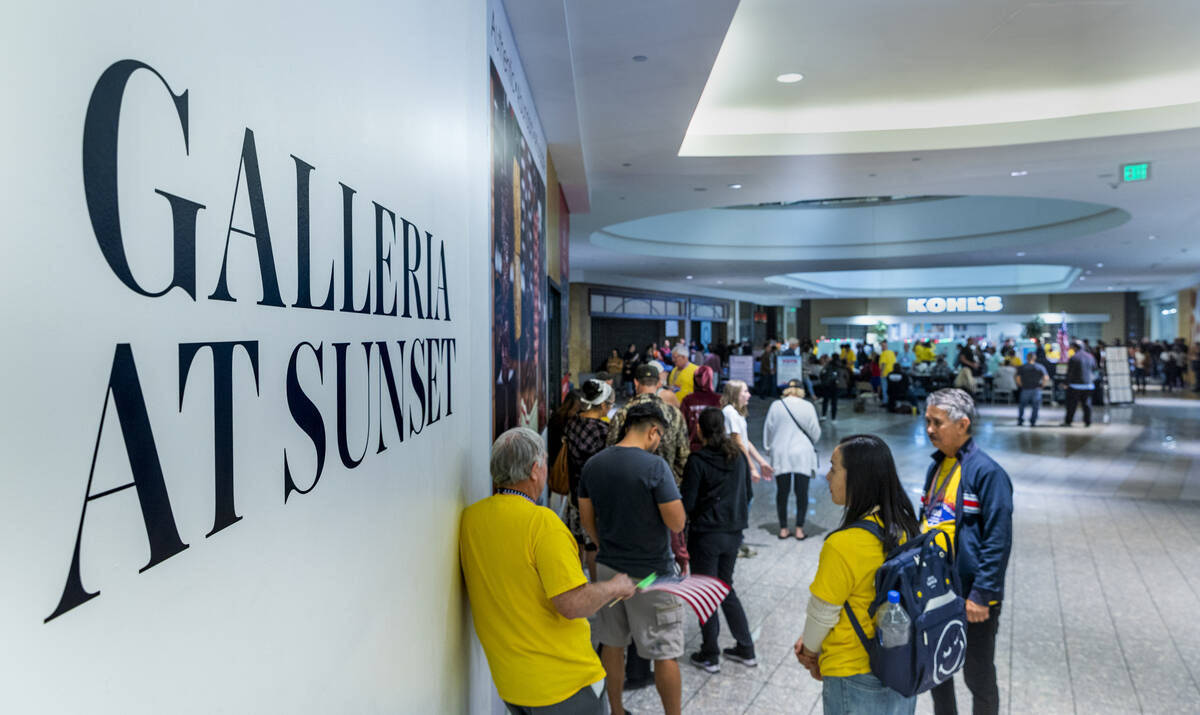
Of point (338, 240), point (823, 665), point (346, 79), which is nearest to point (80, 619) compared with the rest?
point (338, 240)

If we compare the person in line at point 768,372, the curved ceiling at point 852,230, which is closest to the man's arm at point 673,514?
the curved ceiling at point 852,230

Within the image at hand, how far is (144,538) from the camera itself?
771 mm

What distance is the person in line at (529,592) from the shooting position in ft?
6.95

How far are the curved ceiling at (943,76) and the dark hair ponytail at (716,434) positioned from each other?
2881mm

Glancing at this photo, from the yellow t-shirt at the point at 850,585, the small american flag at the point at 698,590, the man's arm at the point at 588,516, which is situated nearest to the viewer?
the yellow t-shirt at the point at 850,585

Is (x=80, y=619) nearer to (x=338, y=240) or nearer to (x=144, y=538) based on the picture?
(x=144, y=538)

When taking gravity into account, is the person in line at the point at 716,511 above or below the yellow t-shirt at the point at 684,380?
below

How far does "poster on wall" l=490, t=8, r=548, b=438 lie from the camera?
10.5 feet

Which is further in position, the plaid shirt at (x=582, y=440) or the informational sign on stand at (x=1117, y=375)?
the informational sign on stand at (x=1117, y=375)

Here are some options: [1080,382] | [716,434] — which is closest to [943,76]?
[716,434]

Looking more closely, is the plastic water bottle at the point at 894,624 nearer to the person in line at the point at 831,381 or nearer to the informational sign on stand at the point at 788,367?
the informational sign on stand at the point at 788,367

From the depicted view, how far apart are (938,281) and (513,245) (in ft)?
94.1

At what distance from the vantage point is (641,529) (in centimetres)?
318

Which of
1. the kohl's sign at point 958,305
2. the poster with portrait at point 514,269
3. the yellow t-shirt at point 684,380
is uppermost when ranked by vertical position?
the kohl's sign at point 958,305
